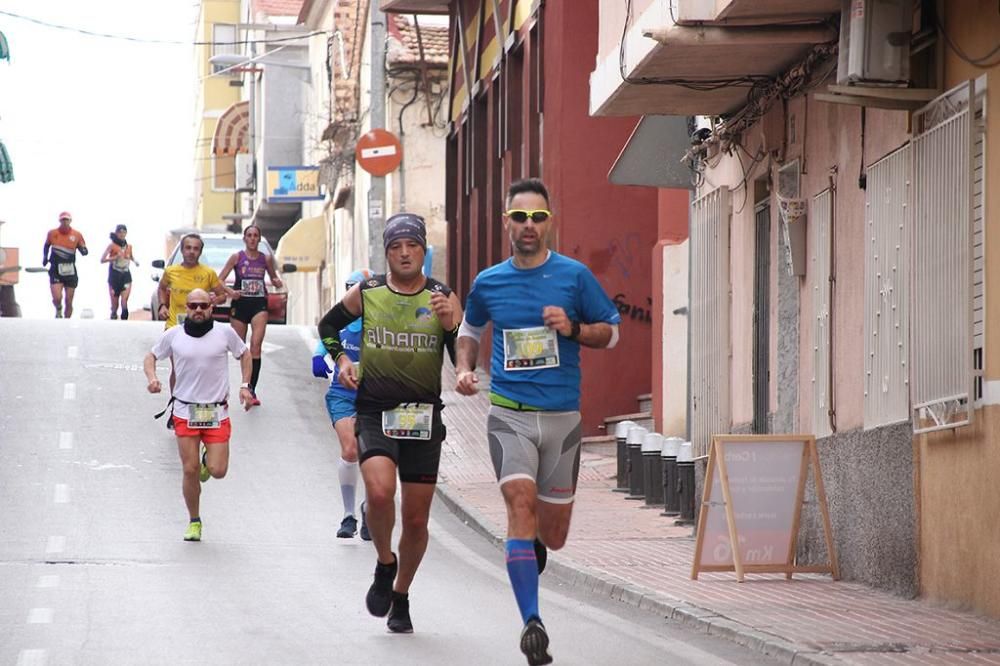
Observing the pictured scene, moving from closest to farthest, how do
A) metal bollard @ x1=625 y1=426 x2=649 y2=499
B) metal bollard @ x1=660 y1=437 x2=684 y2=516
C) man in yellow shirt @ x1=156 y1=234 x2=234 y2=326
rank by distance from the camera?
metal bollard @ x1=660 y1=437 x2=684 y2=516 → metal bollard @ x1=625 y1=426 x2=649 y2=499 → man in yellow shirt @ x1=156 y1=234 x2=234 y2=326

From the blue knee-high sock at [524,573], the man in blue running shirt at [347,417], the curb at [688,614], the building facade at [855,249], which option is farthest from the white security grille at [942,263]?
the man in blue running shirt at [347,417]

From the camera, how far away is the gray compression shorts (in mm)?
10125

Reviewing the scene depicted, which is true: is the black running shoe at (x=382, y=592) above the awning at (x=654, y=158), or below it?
below

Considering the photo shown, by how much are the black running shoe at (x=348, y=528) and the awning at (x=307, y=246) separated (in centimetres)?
4359

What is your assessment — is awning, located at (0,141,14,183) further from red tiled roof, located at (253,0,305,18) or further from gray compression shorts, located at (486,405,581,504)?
gray compression shorts, located at (486,405,581,504)

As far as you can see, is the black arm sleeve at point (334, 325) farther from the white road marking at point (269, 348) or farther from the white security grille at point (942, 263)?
the white road marking at point (269, 348)

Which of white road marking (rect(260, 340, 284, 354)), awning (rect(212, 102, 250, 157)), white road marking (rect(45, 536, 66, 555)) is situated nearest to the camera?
white road marking (rect(45, 536, 66, 555))

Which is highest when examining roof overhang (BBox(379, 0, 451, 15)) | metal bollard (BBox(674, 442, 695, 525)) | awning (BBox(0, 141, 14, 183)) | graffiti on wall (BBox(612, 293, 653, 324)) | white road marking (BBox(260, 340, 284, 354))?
roof overhang (BBox(379, 0, 451, 15))

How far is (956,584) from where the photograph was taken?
12.3 m

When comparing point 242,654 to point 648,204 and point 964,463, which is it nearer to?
point 964,463

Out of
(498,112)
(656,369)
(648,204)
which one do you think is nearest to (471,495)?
(656,369)

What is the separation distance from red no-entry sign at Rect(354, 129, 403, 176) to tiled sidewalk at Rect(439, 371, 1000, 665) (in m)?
10.8

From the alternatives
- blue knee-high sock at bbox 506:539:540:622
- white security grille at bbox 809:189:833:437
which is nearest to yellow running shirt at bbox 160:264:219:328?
white security grille at bbox 809:189:833:437

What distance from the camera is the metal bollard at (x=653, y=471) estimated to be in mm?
19891
